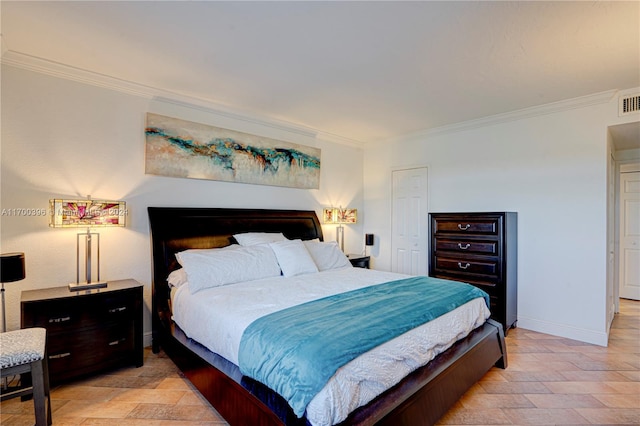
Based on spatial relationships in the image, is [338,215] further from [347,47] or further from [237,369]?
[237,369]

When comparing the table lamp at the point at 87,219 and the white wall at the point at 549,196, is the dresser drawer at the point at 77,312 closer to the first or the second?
the table lamp at the point at 87,219

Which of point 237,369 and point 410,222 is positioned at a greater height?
point 410,222

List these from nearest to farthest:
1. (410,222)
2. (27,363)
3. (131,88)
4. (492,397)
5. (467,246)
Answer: (27,363) → (492,397) → (131,88) → (467,246) → (410,222)

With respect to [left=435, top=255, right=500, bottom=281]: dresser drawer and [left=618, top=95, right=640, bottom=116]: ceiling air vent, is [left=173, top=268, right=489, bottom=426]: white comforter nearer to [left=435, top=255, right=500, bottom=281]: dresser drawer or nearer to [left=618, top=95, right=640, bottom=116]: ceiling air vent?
[left=435, top=255, right=500, bottom=281]: dresser drawer

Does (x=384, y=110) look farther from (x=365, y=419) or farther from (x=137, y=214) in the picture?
(x=365, y=419)

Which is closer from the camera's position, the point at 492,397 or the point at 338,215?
the point at 492,397

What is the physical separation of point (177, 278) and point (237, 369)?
128 cm

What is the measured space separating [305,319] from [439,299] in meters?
1.08

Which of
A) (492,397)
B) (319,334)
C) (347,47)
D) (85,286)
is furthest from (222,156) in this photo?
(492,397)

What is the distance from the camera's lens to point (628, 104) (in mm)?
3098

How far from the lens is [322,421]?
133 cm

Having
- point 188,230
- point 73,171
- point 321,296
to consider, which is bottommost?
point 321,296

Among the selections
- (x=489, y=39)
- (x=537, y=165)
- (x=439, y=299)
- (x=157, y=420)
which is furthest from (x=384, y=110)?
(x=157, y=420)

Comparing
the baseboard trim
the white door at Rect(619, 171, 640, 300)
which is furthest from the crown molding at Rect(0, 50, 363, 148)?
the white door at Rect(619, 171, 640, 300)
